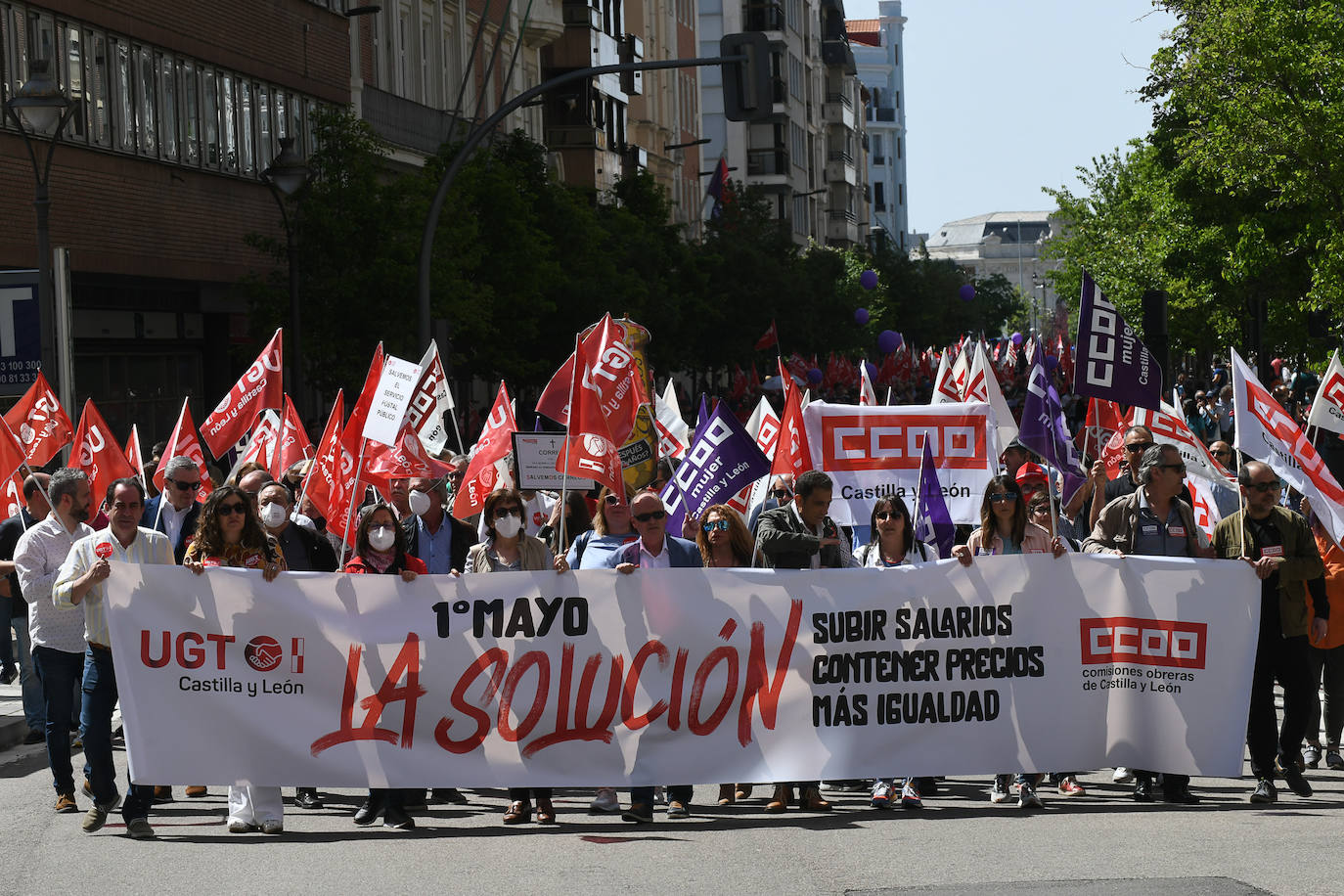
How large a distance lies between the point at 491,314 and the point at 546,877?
20.7 meters

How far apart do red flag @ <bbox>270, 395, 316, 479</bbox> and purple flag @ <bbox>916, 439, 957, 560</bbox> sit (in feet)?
19.9

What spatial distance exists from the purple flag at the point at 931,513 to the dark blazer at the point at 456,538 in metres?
2.48

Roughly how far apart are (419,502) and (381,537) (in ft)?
4.63

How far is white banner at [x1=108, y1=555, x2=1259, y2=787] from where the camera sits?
32.3ft

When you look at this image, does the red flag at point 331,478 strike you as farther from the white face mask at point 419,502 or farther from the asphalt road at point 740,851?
the asphalt road at point 740,851

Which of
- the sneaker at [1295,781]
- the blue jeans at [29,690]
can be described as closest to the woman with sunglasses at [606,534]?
the sneaker at [1295,781]

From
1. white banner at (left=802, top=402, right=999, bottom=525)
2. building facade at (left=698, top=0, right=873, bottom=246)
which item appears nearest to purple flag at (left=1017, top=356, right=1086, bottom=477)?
white banner at (left=802, top=402, right=999, bottom=525)

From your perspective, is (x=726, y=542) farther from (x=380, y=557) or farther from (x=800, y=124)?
(x=800, y=124)

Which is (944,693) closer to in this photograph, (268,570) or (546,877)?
(546,877)

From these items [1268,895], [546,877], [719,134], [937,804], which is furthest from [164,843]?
[719,134]

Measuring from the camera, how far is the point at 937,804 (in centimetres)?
1023

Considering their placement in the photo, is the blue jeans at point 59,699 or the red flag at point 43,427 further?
the red flag at point 43,427

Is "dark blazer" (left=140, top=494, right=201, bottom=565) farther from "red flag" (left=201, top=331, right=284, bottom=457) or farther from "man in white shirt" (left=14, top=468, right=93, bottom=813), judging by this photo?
"red flag" (left=201, top=331, right=284, bottom=457)

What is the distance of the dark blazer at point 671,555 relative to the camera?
10.3m
